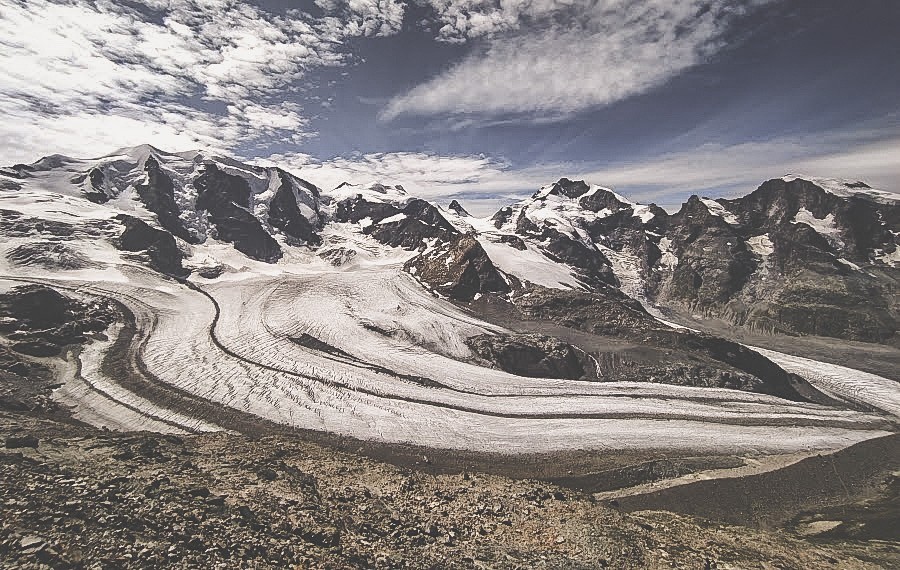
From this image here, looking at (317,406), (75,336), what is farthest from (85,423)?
(75,336)

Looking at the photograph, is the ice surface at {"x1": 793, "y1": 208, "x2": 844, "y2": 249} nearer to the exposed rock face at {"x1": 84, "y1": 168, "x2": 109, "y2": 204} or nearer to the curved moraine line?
the curved moraine line

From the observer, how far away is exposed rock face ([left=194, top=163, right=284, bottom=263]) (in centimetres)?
12569

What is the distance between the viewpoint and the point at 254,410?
41656mm

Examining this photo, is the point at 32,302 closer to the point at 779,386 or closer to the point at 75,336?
the point at 75,336

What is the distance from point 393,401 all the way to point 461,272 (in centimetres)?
5522

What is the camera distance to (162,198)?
412 ft

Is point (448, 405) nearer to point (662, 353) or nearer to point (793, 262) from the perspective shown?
point (662, 353)

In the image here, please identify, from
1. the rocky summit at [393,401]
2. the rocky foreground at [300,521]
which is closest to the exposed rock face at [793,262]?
the rocky summit at [393,401]

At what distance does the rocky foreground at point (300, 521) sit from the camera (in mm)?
12859

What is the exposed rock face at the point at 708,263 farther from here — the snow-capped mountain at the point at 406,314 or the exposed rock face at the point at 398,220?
the exposed rock face at the point at 398,220

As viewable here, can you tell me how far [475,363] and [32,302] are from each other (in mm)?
61759

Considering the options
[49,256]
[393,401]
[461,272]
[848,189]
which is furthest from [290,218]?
[848,189]

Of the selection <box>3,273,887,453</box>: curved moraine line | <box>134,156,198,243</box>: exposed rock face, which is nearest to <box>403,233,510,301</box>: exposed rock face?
<box>3,273,887,453</box>: curved moraine line

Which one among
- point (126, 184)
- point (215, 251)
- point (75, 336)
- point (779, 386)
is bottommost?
point (779, 386)
